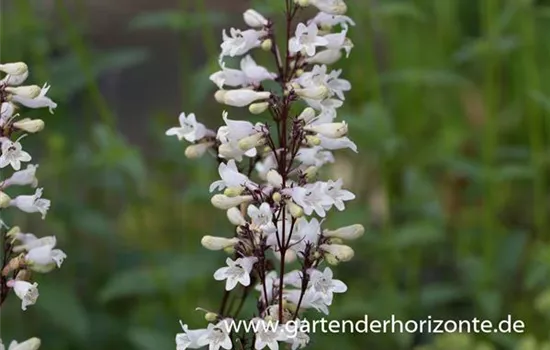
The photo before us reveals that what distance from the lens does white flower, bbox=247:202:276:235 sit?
1.85 m

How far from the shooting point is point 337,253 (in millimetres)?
1925

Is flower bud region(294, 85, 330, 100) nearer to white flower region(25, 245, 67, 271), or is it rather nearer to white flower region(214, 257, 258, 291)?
white flower region(214, 257, 258, 291)

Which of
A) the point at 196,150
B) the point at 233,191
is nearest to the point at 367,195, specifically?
the point at 196,150

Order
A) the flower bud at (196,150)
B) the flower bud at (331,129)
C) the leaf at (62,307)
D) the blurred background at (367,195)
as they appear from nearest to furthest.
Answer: the flower bud at (331,129) → the flower bud at (196,150) → the leaf at (62,307) → the blurred background at (367,195)

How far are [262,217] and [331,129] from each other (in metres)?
0.21

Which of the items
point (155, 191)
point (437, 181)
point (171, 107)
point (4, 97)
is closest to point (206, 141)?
point (4, 97)

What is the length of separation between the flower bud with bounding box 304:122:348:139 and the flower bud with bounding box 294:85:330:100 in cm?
5

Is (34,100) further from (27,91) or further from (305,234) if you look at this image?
(305,234)

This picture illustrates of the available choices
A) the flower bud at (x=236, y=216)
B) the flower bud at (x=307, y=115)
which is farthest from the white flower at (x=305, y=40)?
the flower bud at (x=236, y=216)

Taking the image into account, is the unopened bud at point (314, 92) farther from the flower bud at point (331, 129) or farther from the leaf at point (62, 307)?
the leaf at point (62, 307)

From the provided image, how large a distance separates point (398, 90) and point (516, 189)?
0.68m

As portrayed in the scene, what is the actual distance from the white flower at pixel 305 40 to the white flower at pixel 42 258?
0.60m

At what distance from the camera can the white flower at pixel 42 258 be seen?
2.01 meters

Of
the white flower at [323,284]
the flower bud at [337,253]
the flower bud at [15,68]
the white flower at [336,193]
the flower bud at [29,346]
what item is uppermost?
the flower bud at [15,68]
